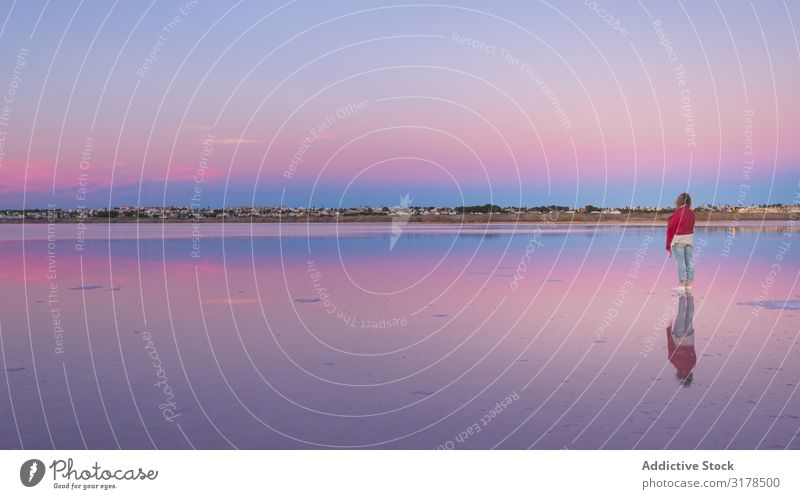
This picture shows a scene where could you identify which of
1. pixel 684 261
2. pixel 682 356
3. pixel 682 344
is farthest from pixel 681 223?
pixel 682 356

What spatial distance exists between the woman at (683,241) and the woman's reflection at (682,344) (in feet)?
12.7

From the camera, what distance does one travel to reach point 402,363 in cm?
1166

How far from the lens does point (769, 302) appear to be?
58.4ft

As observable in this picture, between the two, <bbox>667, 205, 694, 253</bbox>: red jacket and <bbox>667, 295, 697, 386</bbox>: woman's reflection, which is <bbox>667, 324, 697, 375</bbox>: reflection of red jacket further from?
<bbox>667, 205, 694, 253</bbox>: red jacket

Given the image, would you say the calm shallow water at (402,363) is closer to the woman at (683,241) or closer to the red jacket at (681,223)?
the woman at (683,241)

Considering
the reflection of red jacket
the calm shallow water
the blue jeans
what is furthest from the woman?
the reflection of red jacket

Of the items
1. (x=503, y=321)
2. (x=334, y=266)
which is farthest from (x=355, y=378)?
(x=334, y=266)

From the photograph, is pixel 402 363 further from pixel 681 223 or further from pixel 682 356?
pixel 681 223

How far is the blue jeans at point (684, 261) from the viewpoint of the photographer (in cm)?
2062

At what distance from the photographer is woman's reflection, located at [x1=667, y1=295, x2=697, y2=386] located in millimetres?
10680

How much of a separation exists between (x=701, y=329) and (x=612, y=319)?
1.95m

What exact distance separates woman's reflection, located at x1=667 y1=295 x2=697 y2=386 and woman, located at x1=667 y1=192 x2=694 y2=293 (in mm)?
3858
